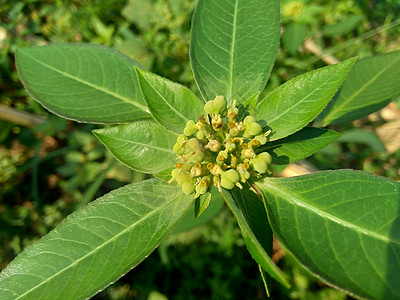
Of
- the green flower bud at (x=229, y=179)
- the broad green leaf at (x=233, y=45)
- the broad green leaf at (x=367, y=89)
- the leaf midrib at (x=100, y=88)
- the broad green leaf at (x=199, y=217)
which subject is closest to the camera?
the green flower bud at (x=229, y=179)

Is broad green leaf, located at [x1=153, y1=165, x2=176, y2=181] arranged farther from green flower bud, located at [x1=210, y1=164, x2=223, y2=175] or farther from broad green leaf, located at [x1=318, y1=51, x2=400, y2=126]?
broad green leaf, located at [x1=318, y1=51, x2=400, y2=126]

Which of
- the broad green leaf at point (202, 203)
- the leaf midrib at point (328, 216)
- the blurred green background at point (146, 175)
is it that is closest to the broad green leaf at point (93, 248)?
the broad green leaf at point (202, 203)

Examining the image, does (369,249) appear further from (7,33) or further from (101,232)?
(7,33)

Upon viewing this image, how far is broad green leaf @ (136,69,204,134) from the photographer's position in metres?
1.32

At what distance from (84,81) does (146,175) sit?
1494 mm

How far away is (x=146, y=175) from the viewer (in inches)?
118

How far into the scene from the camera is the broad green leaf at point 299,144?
4.43 ft

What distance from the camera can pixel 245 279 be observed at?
318 cm

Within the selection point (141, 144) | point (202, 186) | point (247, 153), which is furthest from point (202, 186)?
point (141, 144)

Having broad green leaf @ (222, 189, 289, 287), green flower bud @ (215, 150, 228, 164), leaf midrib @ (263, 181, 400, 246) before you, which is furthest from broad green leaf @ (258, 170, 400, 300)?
green flower bud @ (215, 150, 228, 164)

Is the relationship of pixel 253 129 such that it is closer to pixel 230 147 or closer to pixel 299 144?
pixel 230 147

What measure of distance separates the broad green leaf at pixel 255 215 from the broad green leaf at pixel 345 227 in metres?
0.10

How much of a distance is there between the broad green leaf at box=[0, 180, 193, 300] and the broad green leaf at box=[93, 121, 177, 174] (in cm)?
11

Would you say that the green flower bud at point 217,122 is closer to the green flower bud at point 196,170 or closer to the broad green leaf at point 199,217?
the green flower bud at point 196,170
